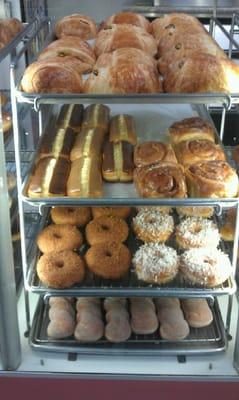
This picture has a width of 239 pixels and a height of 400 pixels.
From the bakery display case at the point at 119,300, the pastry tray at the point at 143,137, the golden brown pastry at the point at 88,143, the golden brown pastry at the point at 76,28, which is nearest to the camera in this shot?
the pastry tray at the point at 143,137

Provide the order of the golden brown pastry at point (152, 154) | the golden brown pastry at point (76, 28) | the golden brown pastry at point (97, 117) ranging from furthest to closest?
the golden brown pastry at point (76, 28)
the golden brown pastry at point (97, 117)
the golden brown pastry at point (152, 154)

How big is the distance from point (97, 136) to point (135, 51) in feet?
1.16

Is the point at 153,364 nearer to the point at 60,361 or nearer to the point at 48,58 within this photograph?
the point at 60,361

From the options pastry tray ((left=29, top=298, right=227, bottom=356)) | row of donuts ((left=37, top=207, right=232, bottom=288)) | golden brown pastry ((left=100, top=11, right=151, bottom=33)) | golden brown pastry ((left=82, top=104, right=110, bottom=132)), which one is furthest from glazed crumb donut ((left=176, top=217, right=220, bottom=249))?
golden brown pastry ((left=100, top=11, right=151, bottom=33))

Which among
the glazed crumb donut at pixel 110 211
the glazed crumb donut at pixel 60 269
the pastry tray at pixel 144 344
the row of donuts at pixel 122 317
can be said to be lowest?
the pastry tray at pixel 144 344

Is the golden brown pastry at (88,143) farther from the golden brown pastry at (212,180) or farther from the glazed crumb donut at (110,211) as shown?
the golden brown pastry at (212,180)

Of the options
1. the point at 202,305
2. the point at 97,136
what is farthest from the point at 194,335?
the point at 97,136

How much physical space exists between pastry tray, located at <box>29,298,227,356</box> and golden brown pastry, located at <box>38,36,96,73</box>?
86cm

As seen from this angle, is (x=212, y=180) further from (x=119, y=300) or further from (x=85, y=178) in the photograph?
(x=119, y=300)

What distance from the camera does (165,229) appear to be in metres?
1.71

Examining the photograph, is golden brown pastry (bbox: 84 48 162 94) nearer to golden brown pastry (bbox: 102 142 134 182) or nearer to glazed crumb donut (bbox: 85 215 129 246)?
golden brown pastry (bbox: 102 142 134 182)

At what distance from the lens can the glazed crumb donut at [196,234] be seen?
1690 millimetres

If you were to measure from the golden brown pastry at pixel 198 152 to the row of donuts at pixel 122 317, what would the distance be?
476 millimetres

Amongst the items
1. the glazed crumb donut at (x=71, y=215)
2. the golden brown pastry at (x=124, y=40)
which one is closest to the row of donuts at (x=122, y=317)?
the glazed crumb donut at (x=71, y=215)
